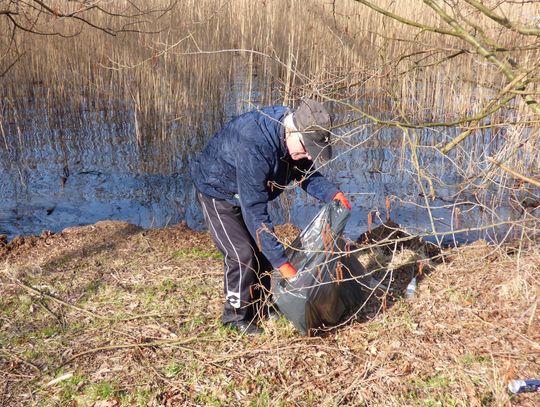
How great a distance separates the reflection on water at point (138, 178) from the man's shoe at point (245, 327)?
2.31 m

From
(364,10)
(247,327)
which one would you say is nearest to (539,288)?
(247,327)

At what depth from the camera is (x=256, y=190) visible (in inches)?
113

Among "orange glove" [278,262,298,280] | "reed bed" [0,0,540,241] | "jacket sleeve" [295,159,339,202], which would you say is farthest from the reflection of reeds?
"orange glove" [278,262,298,280]

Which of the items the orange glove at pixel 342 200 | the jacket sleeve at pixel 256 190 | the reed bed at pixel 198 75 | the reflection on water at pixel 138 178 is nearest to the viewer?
the jacket sleeve at pixel 256 190

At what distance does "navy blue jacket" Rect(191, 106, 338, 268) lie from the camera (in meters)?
2.88

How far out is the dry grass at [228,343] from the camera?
9.43ft

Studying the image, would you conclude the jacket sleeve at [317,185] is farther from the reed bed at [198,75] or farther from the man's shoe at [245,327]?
the reed bed at [198,75]

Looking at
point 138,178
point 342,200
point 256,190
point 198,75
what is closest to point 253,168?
point 256,190

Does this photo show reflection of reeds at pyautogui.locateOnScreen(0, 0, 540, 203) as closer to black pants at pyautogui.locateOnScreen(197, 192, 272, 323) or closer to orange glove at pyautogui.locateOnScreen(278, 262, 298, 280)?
black pants at pyautogui.locateOnScreen(197, 192, 272, 323)

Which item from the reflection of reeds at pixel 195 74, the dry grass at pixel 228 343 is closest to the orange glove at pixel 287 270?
the dry grass at pixel 228 343

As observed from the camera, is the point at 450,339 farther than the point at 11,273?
No

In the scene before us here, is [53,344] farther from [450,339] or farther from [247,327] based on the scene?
[450,339]

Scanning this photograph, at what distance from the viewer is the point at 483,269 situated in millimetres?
4035

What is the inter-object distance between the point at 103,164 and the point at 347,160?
10.00ft
